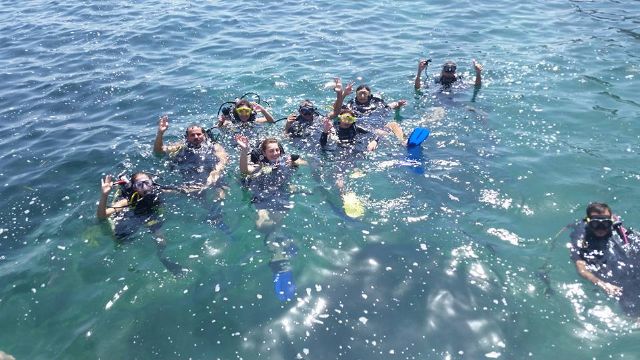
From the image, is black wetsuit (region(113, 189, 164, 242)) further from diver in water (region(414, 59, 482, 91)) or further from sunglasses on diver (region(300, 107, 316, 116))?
diver in water (region(414, 59, 482, 91))

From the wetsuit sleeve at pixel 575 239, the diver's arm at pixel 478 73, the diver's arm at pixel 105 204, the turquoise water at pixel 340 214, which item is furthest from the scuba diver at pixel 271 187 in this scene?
the diver's arm at pixel 478 73

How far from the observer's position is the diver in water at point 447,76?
11633 mm

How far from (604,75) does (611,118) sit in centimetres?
253

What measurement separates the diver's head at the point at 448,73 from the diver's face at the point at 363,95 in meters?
2.16

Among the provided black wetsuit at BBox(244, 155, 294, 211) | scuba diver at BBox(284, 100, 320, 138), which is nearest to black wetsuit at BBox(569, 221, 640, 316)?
black wetsuit at BBox(244, 155, 294, 211)

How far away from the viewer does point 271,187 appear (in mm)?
8703

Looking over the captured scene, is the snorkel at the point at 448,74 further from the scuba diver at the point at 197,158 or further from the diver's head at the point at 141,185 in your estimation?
the diver's head at the point at 141,185

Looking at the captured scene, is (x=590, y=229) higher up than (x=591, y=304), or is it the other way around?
(x=590, y=229)

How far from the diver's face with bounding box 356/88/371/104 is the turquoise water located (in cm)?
112

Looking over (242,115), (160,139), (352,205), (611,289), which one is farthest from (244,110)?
(611,289)

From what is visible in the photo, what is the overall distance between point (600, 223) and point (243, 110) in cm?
725

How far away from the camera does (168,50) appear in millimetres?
15742

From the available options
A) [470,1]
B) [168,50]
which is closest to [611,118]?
[470,1]

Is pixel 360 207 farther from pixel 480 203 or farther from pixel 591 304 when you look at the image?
pixel 591 304
